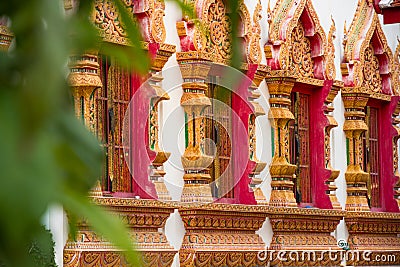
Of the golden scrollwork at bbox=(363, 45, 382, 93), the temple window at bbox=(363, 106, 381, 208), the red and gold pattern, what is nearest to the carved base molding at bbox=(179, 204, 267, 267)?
the red and gold pattern

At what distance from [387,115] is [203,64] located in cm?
524

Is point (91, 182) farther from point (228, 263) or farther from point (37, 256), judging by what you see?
point (228, 263)

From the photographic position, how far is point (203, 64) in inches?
451

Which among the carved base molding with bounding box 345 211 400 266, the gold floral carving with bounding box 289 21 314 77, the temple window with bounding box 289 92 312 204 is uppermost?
the gold floral carving with bounding box 289 21 314 77

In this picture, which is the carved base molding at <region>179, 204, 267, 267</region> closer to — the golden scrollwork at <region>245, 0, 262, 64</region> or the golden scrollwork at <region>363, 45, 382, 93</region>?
the golden scrollwork at <region>245, 0, 262, 64</region>

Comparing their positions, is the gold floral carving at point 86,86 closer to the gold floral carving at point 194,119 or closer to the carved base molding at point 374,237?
the gold floral carving at point 194,119

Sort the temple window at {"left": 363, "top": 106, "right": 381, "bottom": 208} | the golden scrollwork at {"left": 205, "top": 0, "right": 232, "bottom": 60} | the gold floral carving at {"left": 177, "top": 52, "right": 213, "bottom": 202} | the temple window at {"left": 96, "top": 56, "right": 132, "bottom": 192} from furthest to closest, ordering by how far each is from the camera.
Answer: the temple window at {"left": 363, "top": 106, "right": 381, "bottom": 208} → the golden scrollwork at {"left": 205, "top": 0, "right": 232, "bottom": 60} → the gold floral carving at {"left": 177, "top": 52, "right": 213, "bottom": 202} → the temple window at {"left": 96, "top": 56, "right": 132, "bottom": 192}

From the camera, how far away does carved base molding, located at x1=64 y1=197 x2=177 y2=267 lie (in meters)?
9.47

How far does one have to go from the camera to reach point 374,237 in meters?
15.3

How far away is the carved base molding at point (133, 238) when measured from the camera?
9.47 meters

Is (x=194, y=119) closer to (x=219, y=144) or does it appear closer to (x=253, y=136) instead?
(x=219, y=144)

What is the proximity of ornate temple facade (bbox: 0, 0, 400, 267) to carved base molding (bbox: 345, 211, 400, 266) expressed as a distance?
24 millimetres

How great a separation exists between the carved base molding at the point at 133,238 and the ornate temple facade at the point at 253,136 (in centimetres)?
2

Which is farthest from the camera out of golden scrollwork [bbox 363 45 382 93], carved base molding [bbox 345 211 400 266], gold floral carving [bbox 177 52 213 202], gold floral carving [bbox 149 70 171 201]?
golden scrollwork [bbox 363 45 382 93]
